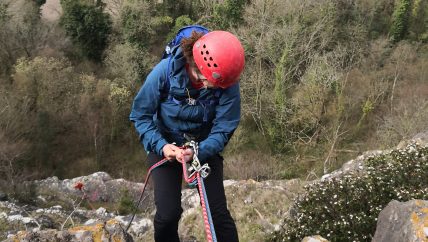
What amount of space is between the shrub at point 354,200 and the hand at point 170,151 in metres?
2.56

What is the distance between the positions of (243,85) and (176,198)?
18720 millimetres

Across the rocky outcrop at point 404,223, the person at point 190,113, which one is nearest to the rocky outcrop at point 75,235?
the person at point 190,113

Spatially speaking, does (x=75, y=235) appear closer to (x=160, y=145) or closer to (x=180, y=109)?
(x=160, y=145)

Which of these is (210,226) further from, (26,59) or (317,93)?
(26,59)

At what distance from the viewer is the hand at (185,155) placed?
312 cm

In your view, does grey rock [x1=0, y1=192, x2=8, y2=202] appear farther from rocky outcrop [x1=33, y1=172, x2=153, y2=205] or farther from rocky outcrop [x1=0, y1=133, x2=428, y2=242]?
rocky outcrop [x1=33, y1=172, x2=153, y2=205]

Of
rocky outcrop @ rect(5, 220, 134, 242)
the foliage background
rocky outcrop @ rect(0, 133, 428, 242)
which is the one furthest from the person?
the foliage background

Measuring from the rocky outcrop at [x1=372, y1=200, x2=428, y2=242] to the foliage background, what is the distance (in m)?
13.7

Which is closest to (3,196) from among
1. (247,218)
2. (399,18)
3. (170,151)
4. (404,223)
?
(247,218)

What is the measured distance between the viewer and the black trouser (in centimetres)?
334

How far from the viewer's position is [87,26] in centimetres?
2591

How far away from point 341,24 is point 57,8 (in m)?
19.2

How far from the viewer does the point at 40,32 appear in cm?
2486

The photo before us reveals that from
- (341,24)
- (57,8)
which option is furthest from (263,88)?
(57,8)
